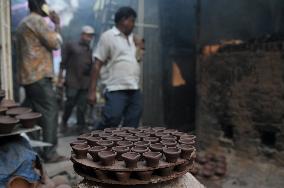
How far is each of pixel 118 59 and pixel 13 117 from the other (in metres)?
1.98

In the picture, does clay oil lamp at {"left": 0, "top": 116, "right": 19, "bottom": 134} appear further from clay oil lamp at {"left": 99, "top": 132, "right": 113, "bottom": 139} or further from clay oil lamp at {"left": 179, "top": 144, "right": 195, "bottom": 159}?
clay oil lamp at {"left": 179, "top": 144, "right": 195, "bottom": 159}

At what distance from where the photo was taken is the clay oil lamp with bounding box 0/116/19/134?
8.66 feet

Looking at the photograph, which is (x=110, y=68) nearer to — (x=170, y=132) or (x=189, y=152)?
(x=170, y=132)

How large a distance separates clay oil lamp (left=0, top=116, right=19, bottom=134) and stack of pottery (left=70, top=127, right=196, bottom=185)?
0.85 meters

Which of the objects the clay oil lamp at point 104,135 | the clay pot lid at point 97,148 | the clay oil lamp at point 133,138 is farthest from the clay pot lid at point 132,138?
the clay pot lid at point 97,148

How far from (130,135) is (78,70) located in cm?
502

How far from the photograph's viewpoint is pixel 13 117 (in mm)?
2869

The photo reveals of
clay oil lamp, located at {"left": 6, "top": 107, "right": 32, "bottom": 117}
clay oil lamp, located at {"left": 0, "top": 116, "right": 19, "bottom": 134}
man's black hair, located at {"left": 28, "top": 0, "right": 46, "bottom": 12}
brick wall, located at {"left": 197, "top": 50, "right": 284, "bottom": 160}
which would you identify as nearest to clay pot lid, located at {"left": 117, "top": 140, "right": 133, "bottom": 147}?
clay oil lamp, located at {"left": 0, "top": 116, "right": 19, "bottom": 134}

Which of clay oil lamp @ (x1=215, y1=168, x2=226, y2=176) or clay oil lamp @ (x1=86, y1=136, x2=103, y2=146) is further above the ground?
clay oil lamp @ (x1=86, y1=136, x2=103, y2=146)

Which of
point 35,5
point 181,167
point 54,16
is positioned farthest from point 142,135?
point 54,16

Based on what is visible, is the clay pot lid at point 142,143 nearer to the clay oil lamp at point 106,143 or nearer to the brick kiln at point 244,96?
the clay oil lamp at point 106,143

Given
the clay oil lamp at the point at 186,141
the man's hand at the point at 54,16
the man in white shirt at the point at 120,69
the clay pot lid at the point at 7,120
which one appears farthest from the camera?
the man's hand at the point at 54,16

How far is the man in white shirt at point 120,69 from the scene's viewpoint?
452 cm

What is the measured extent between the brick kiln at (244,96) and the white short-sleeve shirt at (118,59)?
5.37 ft
